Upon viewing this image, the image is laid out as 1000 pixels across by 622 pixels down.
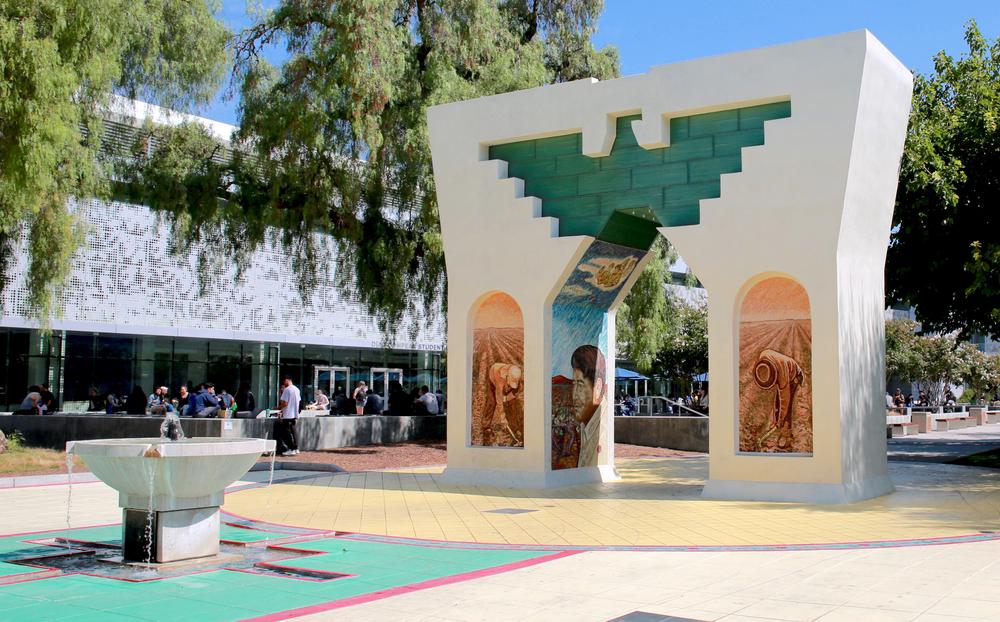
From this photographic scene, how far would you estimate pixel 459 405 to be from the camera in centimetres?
1833

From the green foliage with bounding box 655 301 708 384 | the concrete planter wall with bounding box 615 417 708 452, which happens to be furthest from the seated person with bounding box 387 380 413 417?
the green foliage with bounding box 655 301 708 384

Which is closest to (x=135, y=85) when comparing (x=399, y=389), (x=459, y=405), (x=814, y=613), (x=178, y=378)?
(x=399, y=389)

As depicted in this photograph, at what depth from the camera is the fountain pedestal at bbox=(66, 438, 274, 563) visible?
361 inches

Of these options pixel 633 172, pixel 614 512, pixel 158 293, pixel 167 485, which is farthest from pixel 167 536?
pixel 158 293

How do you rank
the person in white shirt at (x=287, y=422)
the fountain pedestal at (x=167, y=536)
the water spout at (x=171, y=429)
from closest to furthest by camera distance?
the fountain pedestal at (x=167, y=536)
the water spout at (x=171, y=429)
the person in white shirt at (x=287, y=422)

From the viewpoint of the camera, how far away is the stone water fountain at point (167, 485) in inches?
361

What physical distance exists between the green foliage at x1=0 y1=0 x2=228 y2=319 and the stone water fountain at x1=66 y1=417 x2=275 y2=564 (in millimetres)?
9401

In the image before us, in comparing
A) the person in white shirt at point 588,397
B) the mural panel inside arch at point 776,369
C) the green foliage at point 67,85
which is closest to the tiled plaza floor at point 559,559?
the mural panel inside arch at point 776,369

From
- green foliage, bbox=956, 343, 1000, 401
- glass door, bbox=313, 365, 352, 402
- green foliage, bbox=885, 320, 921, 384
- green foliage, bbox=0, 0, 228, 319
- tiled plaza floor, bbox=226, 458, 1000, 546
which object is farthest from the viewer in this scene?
green foliage, bbox=956, 343, 1000, 401

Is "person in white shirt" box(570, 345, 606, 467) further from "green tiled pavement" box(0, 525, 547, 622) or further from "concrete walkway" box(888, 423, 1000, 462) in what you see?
"concrete walkway" box(888, 423, 1000, 462)

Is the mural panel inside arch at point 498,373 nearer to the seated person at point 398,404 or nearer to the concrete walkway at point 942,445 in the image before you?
the seated person at point 398,404

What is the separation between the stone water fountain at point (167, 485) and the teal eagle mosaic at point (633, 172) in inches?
359

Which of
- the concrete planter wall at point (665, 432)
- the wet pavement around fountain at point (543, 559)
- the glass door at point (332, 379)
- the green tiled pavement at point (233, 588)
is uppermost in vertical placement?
the glass door at point (332, 379)

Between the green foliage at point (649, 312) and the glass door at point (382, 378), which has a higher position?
the green foliage at point (649, 312)
